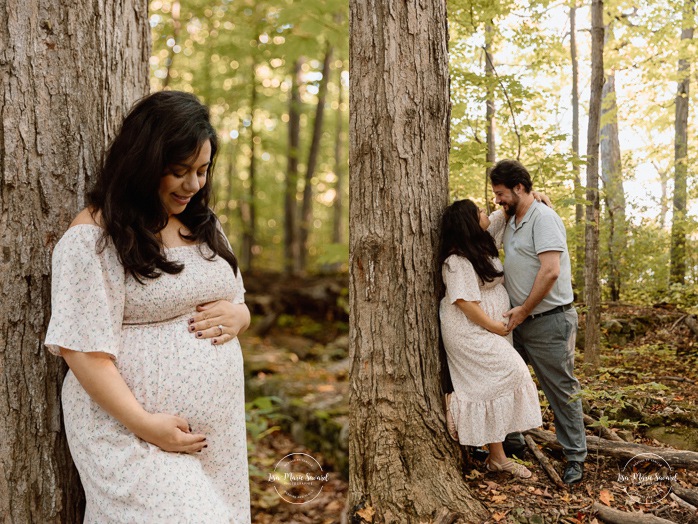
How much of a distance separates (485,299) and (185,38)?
1063cm

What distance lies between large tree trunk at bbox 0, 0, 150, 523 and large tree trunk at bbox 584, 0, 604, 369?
2678 millimetres

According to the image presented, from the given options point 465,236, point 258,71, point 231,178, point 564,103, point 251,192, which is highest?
point 258,71

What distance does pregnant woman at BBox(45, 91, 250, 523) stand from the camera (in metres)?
1.82

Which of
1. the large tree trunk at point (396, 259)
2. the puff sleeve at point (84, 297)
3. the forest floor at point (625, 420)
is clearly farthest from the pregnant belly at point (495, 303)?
the puff sleeve at point (84, 297)

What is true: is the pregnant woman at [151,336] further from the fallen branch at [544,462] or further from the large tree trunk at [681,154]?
the large tree trunk at [681,154]

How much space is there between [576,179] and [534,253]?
0.50 meters

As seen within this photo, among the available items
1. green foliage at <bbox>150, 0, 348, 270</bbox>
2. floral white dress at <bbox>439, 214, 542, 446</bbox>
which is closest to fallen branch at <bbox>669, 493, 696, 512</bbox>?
floral white dress at <bbox>439, 214, 542, 446</bbox>

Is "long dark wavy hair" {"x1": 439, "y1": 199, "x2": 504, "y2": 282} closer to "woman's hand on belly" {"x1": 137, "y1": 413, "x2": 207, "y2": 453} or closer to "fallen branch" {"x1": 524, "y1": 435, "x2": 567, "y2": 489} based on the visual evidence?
"fallen branch" {"x1": 524, "y1": 435, "x2": 567, "y2": 489}

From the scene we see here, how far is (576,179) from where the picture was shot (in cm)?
329

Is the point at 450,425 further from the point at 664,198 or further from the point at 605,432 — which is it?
the point at 664,198

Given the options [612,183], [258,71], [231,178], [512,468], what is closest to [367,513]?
[512,468]

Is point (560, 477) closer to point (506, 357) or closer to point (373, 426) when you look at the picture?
point (506, 357)

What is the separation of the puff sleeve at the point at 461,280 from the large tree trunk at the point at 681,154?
1071 mm

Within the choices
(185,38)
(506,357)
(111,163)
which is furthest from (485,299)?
(185,38)
